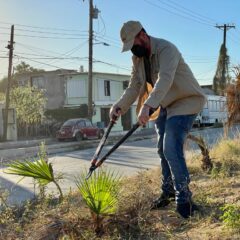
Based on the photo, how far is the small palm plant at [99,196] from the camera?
13.9 feet

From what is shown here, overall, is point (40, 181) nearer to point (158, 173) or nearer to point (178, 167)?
point (178, 167)

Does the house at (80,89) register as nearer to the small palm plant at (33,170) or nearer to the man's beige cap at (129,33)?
the small palm plant at (33,170)

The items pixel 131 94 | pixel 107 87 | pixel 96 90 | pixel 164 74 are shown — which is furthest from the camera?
pixel 107 87

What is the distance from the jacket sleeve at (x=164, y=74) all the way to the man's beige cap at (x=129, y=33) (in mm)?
326

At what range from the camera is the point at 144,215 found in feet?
15.1

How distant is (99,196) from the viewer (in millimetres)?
4234

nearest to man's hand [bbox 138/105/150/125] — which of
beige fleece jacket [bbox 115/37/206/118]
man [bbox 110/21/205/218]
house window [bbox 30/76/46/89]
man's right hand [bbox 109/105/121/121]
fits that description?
man [bbox 110/21/205/218]

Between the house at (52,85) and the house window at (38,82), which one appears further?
the house window at (38,82)

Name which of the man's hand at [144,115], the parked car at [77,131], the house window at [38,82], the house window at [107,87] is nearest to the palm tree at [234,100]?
the man's hand at [144,115]

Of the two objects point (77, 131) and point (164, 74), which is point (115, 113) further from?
point (77, 131)

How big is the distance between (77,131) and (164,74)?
2801 cm

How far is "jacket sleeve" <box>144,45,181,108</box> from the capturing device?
4.48 m

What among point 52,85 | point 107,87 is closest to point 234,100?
point 107,87

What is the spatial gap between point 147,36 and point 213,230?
1900 mm
